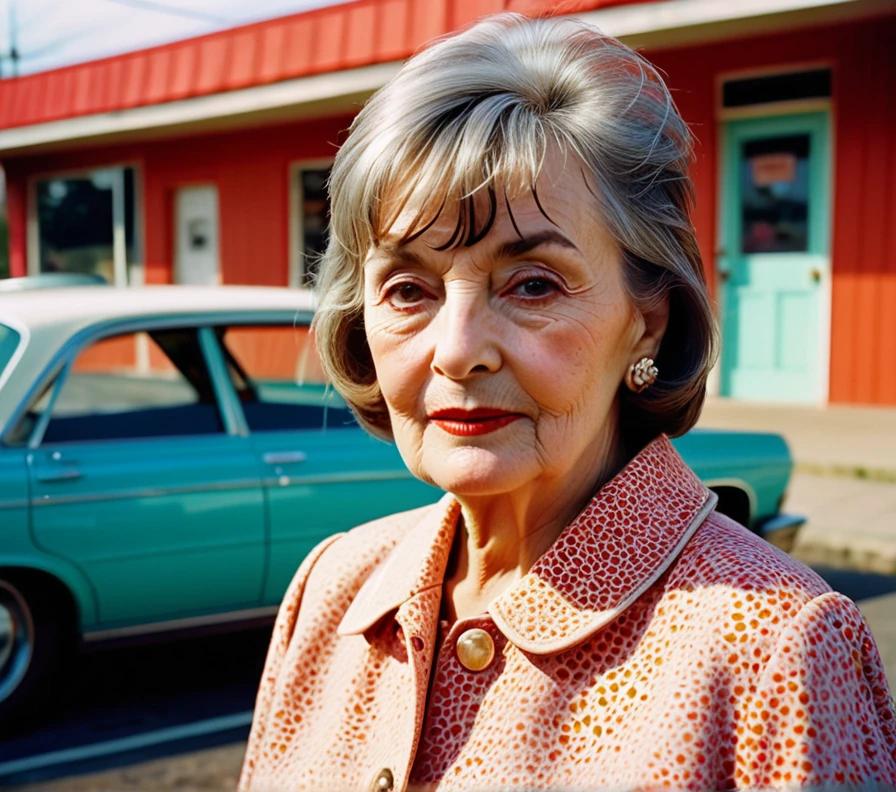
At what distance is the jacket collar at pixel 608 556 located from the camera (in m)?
1.38

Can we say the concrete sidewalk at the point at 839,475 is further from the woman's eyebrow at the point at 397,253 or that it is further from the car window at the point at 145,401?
the woman's eyebrow at the point at 397,253

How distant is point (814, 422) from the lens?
9906 millimetres

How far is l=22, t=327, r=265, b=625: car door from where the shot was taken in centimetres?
423

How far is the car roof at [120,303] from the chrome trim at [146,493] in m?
0.65

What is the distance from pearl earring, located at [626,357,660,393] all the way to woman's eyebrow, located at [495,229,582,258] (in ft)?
0.74

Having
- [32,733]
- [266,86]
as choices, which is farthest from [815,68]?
[32,733]

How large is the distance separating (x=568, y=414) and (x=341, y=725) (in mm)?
549

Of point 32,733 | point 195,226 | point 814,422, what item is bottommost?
point 32,733

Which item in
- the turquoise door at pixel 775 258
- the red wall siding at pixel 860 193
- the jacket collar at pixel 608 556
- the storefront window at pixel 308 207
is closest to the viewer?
the jacket collar at pixel 608 556

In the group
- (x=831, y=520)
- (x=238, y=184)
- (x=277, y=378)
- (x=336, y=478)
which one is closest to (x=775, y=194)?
(x=831, y=520)

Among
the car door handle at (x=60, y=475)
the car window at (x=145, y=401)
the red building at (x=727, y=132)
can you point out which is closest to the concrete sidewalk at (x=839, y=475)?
the red building at (x=727, y=132)

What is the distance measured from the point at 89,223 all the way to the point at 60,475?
15.4 m

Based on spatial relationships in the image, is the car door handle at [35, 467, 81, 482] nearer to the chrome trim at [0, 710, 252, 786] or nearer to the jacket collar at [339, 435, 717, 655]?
the chrome trim at [0, 710, 252, 786]

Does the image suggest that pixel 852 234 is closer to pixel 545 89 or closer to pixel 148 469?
pixel 148 469
